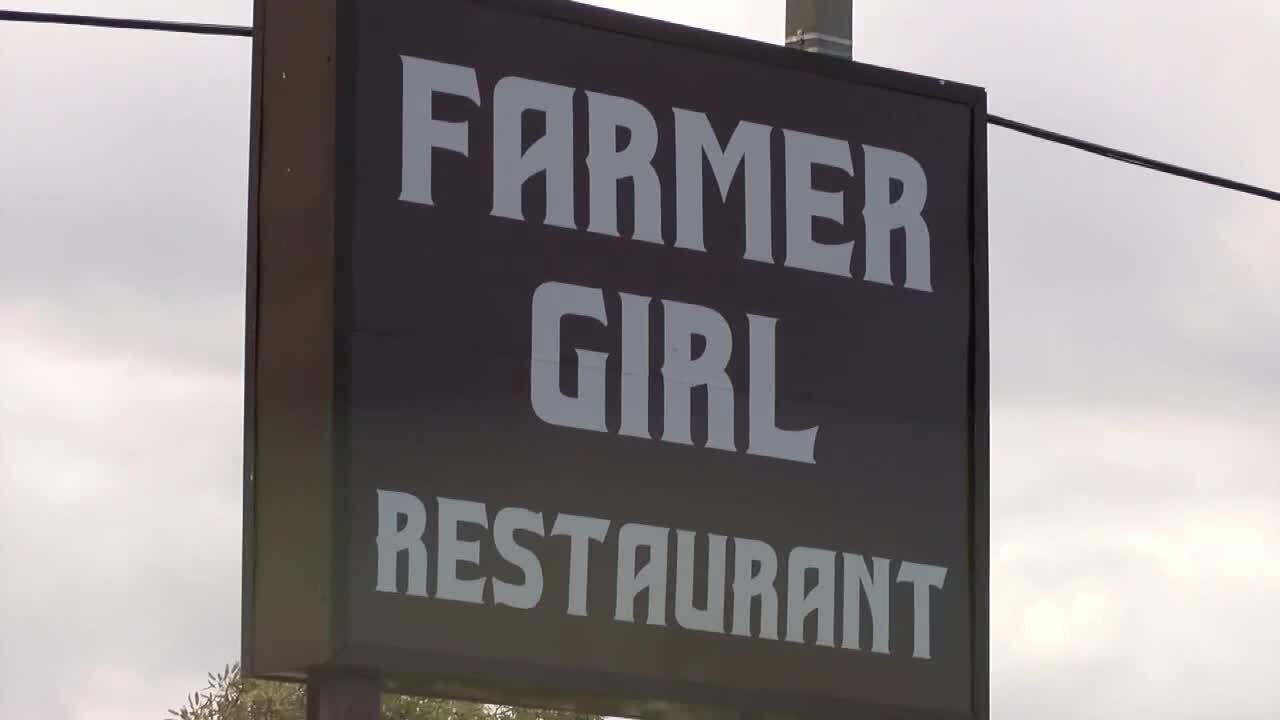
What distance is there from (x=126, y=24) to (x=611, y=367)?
7.13 feet

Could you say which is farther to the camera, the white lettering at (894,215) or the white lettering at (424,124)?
the white lettering at (894,215)

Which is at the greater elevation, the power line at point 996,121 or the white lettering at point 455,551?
the power line at point 996,121

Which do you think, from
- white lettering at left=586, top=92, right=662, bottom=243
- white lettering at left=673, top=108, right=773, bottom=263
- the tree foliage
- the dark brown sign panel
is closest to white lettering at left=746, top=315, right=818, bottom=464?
the dark brown sign panel

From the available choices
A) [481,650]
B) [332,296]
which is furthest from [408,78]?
[481,650]

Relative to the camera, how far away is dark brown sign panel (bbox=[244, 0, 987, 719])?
9109mm

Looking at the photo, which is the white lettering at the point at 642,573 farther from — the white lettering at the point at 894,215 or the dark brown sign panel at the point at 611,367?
the white lettering at the point at 894,215

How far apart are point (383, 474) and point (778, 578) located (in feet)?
5.49

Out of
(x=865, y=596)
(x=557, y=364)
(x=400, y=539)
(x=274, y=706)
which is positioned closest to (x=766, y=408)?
(x=865, y=596)

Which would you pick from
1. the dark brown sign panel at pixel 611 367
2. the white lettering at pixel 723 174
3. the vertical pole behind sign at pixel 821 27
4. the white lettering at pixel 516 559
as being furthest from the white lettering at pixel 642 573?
the vertical pole behind sign at pixel 821 27

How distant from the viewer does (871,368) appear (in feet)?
34.2

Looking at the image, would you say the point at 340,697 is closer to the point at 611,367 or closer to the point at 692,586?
the point at 692,586

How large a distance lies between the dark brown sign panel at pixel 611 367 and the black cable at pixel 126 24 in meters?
0.71

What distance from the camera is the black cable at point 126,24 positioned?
32.3ft

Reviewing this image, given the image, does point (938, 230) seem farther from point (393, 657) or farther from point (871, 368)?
point (393, 657)
